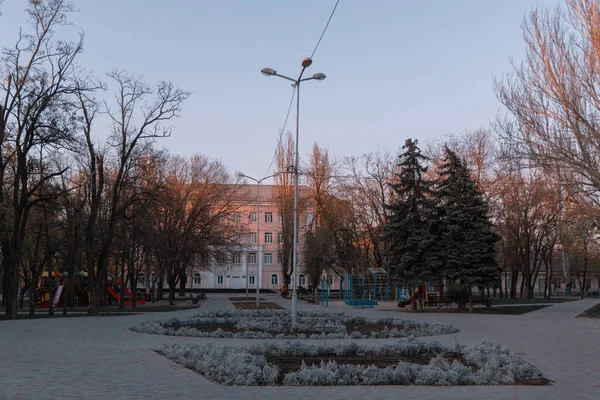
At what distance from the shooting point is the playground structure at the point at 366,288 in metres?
41.0

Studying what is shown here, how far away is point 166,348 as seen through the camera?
1291 centimetres

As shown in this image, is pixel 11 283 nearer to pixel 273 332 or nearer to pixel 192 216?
pixel 273 332

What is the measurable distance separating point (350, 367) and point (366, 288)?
1604 inches

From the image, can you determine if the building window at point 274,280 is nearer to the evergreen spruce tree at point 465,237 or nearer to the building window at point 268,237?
the building window at point 268,237

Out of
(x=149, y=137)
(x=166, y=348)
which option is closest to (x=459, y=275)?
(x=149, y=137)

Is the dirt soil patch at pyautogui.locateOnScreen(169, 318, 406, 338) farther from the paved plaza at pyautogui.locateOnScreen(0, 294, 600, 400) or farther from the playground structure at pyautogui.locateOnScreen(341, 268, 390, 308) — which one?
the playground structure at pyautogui.locateOnScreen(341, 268, 390, 308)

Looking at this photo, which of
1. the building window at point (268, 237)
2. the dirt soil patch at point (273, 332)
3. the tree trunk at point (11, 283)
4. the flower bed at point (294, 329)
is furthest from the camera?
the building window at point (268, 237)

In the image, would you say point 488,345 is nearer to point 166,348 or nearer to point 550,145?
point 166,348

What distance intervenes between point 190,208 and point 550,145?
3000cm

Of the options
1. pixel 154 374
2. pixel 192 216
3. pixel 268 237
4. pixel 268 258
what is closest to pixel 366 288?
pixel 192 216

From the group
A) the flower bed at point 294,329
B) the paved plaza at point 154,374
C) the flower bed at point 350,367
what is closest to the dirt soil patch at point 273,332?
the flower bed at point 294,329

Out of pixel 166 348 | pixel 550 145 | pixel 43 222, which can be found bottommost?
pixel 166 348

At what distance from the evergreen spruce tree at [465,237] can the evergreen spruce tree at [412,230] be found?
0.81m

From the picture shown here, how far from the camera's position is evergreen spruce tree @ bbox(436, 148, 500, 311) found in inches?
1280
